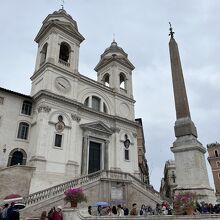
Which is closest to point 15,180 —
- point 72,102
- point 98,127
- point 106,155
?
point 72,102

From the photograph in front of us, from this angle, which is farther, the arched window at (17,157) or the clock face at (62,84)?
the clock face at (62,84)

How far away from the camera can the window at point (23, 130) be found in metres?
21.3

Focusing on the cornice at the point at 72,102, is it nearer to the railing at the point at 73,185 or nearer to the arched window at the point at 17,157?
the arched window at the point at 17,157

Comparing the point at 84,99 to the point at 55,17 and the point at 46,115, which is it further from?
the point at 55,17

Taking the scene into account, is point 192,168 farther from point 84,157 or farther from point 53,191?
point 84,157

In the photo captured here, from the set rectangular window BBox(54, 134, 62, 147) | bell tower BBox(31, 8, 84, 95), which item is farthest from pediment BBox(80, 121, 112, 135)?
bell tower BBox(31, 8, 84, 95)

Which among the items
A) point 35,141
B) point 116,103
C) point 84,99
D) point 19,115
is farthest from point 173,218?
point 116,103

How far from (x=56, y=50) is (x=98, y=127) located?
32.0 ft

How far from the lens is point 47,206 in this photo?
1457 centimetres

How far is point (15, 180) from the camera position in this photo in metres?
17.4

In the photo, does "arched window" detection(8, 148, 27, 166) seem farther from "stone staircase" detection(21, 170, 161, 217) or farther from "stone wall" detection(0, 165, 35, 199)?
"stone staircase" detection(21, 170, 161, 217)

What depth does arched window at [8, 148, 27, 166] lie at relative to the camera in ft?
65.3

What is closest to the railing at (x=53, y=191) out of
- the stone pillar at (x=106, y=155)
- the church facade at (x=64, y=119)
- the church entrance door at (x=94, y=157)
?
the church facade at (x=64, y=119)

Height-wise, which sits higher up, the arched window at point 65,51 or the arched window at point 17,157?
the arched window at point 65,51
